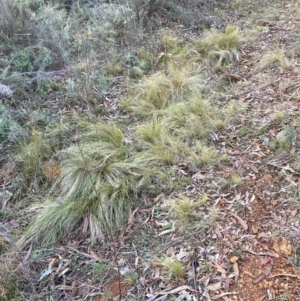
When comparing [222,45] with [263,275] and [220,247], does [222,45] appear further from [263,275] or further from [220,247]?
[263,275]

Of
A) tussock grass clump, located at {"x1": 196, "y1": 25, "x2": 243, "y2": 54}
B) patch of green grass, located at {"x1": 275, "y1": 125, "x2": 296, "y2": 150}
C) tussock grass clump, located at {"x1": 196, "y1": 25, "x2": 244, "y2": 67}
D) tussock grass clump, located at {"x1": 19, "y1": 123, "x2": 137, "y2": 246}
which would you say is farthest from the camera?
tussock grass clump, located at {"x1": 196, "y1": 25, "x2": 243, "y2": 54}

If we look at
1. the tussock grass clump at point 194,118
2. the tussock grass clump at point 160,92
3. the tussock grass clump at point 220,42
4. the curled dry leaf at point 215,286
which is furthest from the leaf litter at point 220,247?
the tussock grass clump at point 220,42

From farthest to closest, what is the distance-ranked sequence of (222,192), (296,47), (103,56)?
(103,56)
(296,47)
(222,192)

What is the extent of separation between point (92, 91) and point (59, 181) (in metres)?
1.31

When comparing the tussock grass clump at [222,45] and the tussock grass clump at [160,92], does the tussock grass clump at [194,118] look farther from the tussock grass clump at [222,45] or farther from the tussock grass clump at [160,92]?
the tussock grass clump at [222,45]

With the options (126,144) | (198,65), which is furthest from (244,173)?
(198,65)

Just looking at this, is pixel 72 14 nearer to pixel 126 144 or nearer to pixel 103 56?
pixel 103 56

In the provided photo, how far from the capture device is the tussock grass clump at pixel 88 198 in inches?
99.3

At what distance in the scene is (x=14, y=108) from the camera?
3639mm

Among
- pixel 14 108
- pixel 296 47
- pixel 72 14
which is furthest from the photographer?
pixel 72 14

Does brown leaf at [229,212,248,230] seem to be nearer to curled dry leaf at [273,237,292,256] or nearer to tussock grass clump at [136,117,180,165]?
curled dry leaf at [273,237,292,256]

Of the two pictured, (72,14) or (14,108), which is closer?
(14,108)

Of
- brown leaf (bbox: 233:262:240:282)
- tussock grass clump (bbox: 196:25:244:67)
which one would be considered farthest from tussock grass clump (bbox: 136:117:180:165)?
tussock grass clump (bbox: 196:25:244:67)

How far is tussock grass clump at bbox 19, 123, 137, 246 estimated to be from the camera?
2.52 meters
